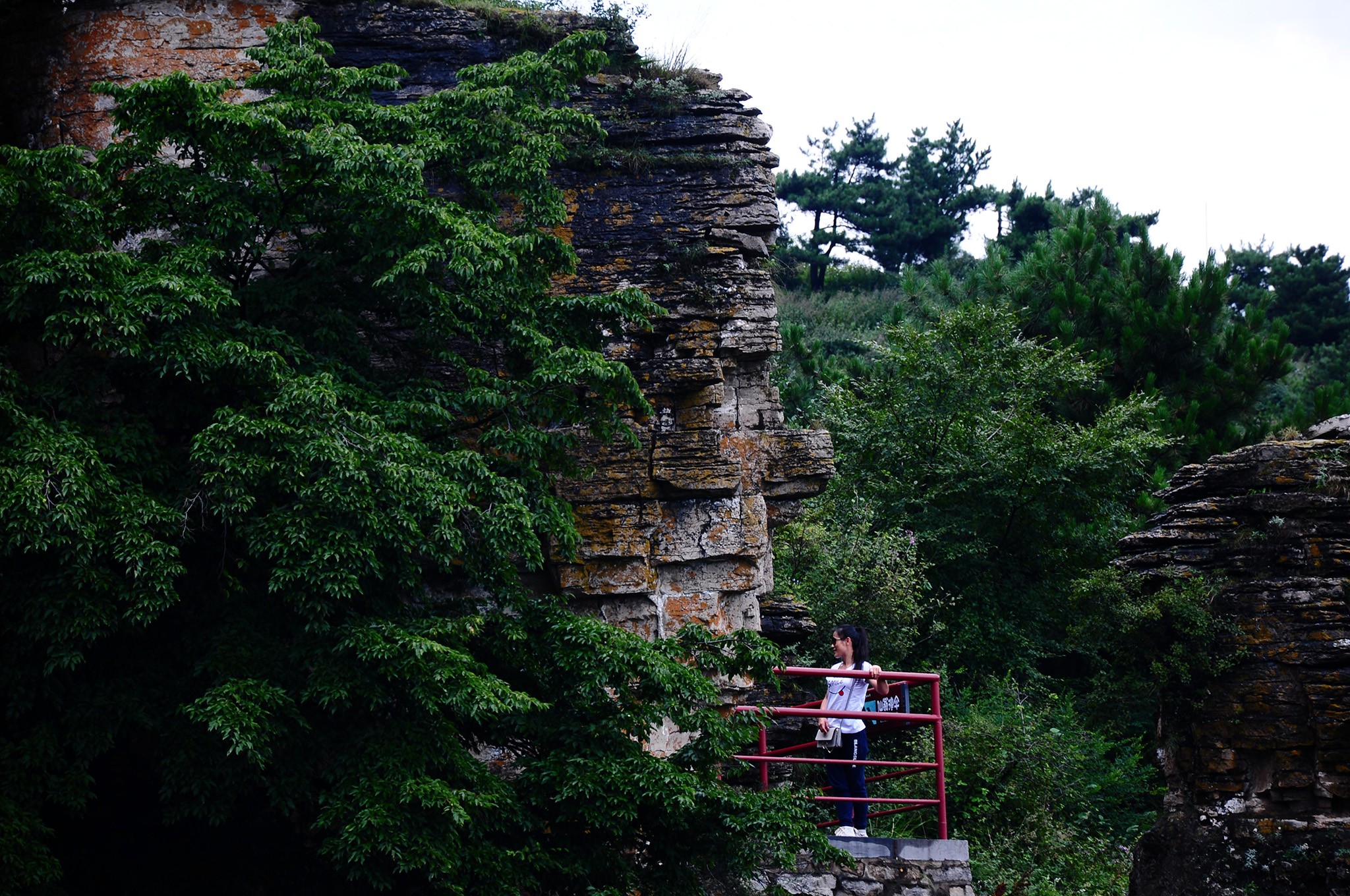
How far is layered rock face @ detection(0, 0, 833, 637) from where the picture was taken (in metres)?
10.9

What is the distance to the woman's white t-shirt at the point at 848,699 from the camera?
351 inches

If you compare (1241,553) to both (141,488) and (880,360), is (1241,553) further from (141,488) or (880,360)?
(141,488)

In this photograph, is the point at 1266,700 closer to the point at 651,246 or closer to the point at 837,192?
the point at 651,246


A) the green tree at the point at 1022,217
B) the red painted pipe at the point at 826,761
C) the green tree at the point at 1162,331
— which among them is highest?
the green tree at the point at 1022,217

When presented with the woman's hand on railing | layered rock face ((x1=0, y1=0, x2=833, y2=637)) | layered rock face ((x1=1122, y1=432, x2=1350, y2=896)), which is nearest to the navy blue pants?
the woman's hand on railing

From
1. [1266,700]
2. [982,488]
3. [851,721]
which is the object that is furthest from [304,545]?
[982,488]

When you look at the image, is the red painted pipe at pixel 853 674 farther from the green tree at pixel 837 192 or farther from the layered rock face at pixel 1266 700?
the green tree at pixel 837 192

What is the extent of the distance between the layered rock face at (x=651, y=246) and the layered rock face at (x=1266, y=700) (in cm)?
530

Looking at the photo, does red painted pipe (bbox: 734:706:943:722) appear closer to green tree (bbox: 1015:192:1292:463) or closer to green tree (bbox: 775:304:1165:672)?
green tree (bbox: 775:304:1165:672)

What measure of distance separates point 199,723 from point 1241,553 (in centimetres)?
1158

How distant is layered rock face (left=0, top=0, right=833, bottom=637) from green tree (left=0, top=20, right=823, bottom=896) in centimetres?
179

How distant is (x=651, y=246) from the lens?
38.2 ft

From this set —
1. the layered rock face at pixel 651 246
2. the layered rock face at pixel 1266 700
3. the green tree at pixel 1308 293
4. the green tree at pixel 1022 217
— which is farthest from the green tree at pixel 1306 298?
the layered rock face at pixel 651 246

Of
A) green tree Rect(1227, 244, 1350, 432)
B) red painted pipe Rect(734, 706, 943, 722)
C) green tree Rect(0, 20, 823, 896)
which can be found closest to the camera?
green tree Rect(0, 20, 823, 896)
